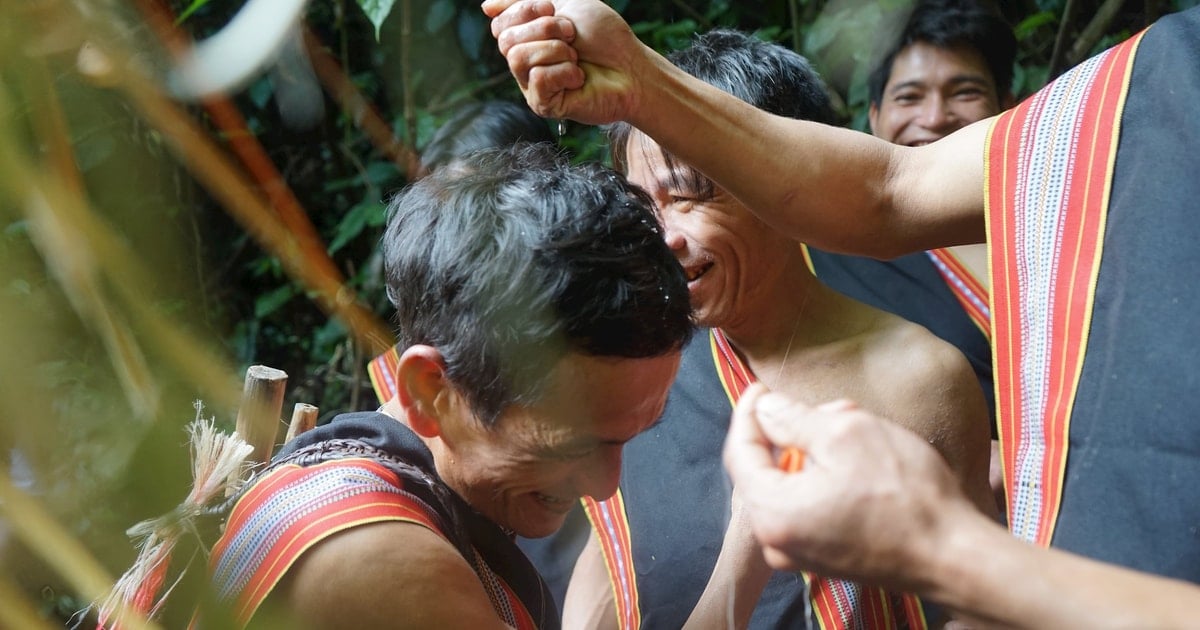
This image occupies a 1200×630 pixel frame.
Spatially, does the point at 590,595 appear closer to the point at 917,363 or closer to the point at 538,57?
the point at 917,363

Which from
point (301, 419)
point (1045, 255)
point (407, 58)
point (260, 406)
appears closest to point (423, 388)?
point (260, 406)

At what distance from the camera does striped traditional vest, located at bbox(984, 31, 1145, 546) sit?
1070mm

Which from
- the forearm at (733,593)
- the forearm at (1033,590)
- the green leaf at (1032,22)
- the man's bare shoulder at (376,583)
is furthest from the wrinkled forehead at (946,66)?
the forearm at (1033,590)

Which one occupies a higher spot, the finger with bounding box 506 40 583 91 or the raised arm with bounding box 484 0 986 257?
the finger with bounding box 506 40 583 91

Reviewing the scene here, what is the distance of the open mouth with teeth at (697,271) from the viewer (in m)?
1.56

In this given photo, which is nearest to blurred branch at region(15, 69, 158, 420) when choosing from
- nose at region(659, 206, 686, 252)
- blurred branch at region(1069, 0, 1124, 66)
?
nose at region(659, 206, 686, 252)

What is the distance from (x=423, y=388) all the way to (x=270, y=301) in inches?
45.8

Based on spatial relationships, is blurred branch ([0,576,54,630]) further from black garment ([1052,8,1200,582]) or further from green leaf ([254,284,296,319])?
green leaf ([254,284,296,319])

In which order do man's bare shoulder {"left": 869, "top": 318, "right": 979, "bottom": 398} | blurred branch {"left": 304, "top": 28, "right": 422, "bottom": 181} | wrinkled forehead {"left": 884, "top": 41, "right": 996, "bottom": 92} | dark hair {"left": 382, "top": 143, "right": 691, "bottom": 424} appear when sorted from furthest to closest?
wrinkled forehead {"left": 884, "top": 41, "right": 996, "bottom": 92} < blurred branch {"left": 304, "top": 28, "right": 422, "bottom": 181} < man's bare shoulder {"left": 869, "top": 318, "right": 979, "bottom": 398} < dark hair {"left": 382, "top": 143, "right": 691, "bottom": 424}

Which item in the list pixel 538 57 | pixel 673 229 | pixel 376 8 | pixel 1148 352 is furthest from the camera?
pixel 376 8

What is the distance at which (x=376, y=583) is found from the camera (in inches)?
39.2

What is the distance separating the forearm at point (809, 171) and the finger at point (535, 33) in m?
0.10

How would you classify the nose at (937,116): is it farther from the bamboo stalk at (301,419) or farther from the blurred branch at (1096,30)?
the bamboo stalk at (301,419)

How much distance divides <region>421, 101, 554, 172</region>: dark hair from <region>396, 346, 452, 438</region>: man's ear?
0.96 m
